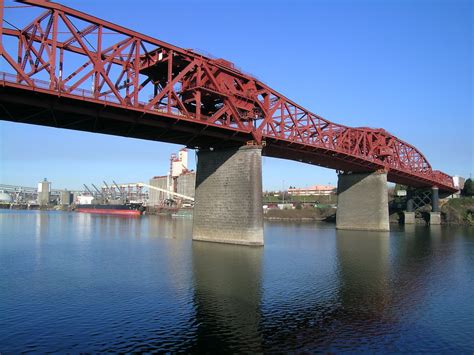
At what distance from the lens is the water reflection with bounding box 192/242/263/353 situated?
18.4 m

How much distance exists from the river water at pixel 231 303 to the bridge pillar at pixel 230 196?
8518 mm

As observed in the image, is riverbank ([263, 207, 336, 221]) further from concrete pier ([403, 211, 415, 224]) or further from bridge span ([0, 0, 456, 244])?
bridge span ([0, 0, 456, 244])

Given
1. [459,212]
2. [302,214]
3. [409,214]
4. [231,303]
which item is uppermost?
[459,212]

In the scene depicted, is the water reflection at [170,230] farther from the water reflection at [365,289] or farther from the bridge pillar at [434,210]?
the bridge pillar at [434,210]

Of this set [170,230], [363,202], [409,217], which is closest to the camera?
[170,230]

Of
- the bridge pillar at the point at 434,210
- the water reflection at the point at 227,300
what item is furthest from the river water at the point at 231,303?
the bridge pillar at the point at 434,210

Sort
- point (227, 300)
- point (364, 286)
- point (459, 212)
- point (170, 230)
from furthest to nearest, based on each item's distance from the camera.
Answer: point (459, 212), point (170, 230), point (364, 286), point (227, 300)

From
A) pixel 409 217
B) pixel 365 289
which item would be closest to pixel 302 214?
pixel 409 217

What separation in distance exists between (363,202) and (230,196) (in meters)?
49.1

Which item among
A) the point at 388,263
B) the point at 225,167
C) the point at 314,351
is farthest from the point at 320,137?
the point at 314,351

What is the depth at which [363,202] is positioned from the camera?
94188 mm

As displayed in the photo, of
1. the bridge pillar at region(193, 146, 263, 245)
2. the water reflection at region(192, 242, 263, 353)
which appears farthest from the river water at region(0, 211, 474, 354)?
the bridge pillar at region(193, 146, 263, 245)

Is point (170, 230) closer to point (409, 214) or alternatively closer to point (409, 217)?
point (409, 217)

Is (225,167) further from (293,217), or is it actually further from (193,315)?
(293,217)
